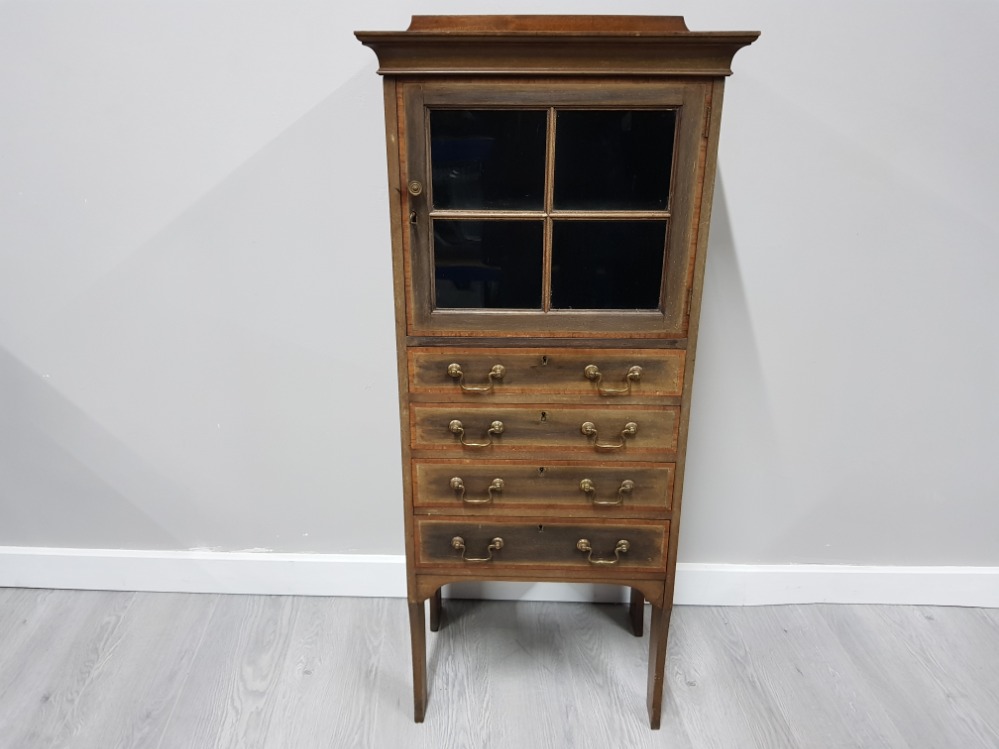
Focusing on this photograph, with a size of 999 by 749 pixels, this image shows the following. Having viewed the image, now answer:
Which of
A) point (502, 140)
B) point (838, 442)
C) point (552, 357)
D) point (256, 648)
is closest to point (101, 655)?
point (256, 648)

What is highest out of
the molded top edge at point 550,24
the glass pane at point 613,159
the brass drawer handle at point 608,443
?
the molded top edge at point 550,24

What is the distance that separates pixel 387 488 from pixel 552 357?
0.75m

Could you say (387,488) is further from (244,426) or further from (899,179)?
(899,179)

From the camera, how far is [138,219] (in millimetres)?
1583

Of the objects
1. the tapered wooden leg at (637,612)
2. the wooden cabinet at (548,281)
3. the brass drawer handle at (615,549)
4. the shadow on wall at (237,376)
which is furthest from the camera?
the tapered wooden leg at (637,612)

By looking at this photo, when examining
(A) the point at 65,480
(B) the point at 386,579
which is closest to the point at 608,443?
(B) the point at 386,579

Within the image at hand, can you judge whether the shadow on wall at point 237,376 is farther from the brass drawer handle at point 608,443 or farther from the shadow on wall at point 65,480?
the brass drawer handle at point 608,443

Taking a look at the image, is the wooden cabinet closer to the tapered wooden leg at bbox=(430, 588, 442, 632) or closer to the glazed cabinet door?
the glazed cabinet door

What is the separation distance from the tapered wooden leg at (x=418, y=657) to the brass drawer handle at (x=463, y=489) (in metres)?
0.27

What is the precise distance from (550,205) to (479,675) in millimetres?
1115

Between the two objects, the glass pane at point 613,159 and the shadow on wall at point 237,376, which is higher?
the glass pane at point 613,159

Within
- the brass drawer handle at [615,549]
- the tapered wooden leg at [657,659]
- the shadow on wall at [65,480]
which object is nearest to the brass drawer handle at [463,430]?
the brass drawer handle at [615,549]

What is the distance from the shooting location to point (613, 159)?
1146 millimetres

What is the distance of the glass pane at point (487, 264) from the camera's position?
1181 millimetres
